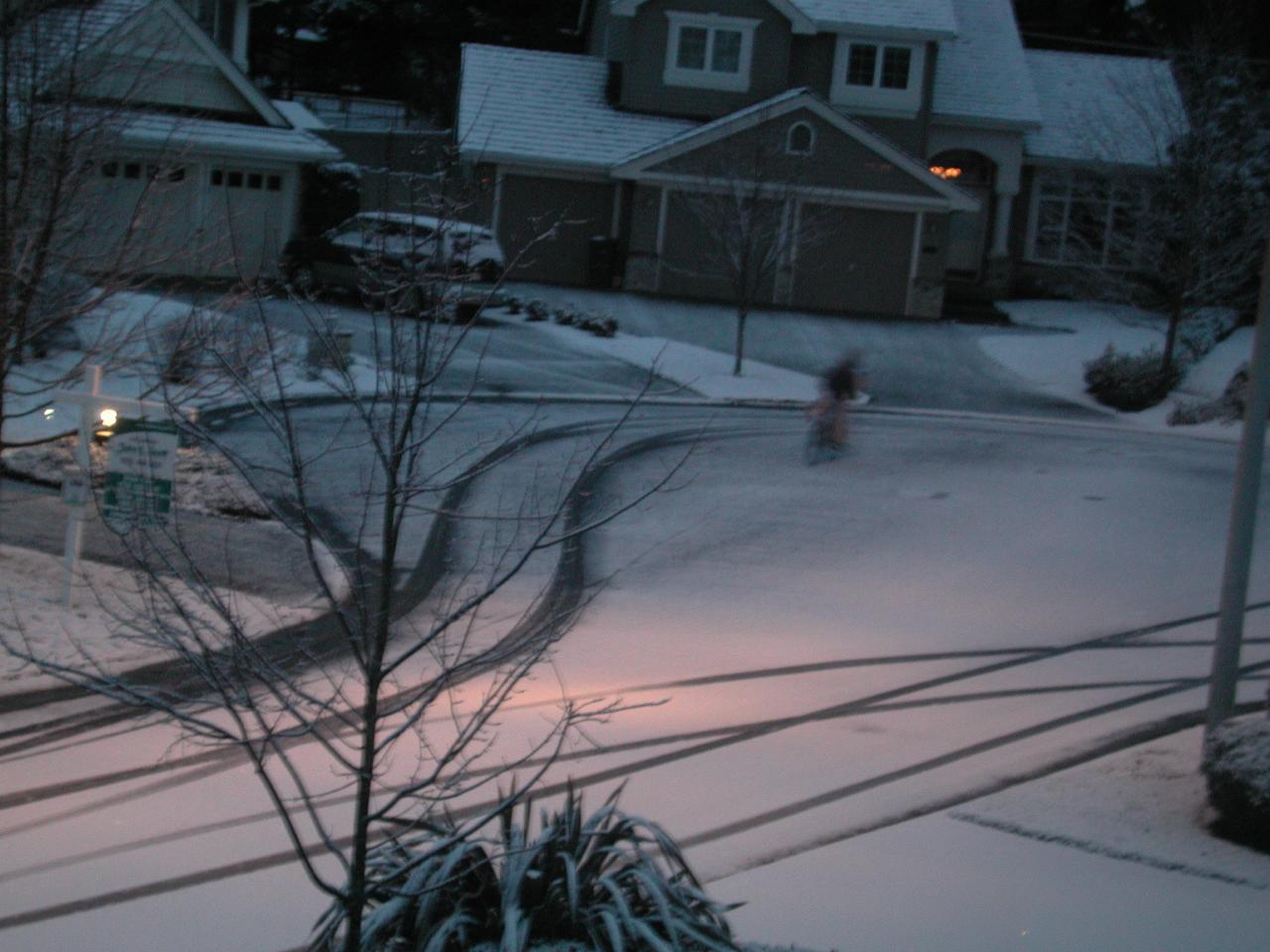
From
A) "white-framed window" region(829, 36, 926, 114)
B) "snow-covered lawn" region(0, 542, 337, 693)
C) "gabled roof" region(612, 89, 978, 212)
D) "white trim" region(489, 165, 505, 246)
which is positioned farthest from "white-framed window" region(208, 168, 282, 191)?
"snow-covered lawn" region(0, 542, 337, 693)

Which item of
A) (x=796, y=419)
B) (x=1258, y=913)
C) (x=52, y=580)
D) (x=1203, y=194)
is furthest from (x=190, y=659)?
(x=1203, y=194)

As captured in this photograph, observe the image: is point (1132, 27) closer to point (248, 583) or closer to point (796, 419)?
point (796, 419)

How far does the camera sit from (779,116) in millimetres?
32562

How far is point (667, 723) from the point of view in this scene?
34.7ft

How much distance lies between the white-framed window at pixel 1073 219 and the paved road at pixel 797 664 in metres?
14.5

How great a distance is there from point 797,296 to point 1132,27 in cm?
2145

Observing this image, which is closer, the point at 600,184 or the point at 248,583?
the point at 248,583

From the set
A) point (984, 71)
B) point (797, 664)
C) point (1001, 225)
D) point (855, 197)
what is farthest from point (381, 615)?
point (984, 71)

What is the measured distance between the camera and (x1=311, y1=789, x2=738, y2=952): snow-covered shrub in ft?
17.6

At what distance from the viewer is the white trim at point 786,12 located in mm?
34156

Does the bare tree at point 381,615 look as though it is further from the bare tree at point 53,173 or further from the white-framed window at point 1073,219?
the white-framed window at point 1073,219

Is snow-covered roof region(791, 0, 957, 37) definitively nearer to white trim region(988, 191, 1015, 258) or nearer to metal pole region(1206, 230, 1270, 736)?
white trim region(988, 191, 1015, 258)

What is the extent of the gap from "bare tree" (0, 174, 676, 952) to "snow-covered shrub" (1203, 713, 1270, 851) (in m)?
3.59

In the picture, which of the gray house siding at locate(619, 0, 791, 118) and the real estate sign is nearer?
the real estate sign
